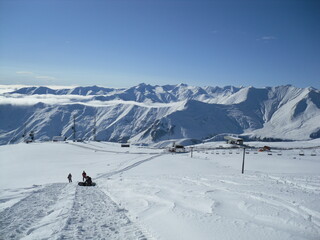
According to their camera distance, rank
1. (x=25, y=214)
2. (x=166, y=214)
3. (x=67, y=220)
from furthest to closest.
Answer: (x=25, y=214), (x=166, y=214), (x=67, y=220)

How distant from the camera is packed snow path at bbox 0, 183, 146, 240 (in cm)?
1213

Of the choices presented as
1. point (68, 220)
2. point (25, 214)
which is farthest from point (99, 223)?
point (25, 214)

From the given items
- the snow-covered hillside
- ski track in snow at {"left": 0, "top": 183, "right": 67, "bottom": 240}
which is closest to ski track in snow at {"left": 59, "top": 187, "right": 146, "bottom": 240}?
the snow-covered hillside

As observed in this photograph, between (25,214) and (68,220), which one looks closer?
(68,220)

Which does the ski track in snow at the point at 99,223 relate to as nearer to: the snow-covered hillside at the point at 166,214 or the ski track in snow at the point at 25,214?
the snow-covered hillside at the point at 166,214

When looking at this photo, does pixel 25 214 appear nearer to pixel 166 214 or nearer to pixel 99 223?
pixel 99 223

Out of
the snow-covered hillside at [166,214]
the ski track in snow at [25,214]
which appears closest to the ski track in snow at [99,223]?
the snow-covered hillside at [166,214]

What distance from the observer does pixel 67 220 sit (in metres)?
13.8

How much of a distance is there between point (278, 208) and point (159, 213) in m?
8.05

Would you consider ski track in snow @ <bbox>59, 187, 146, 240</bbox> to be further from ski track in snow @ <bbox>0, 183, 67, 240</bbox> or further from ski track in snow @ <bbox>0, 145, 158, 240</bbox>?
ski track in snow @ <bbox>0, 183, 67, 240</bbox>

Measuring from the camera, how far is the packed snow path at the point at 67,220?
12.1 meters

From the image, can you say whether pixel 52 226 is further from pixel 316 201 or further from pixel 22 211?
pixel 316 201

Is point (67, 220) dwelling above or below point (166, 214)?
below

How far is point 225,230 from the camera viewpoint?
502 inches
